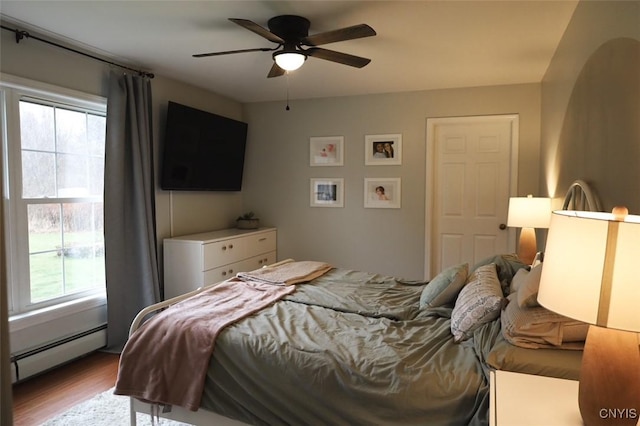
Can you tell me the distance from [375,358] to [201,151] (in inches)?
126

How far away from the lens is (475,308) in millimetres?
1881

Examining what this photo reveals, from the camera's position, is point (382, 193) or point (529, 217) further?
point (382, 193)

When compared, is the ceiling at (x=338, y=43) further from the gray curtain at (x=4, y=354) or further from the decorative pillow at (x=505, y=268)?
the gray curtain at (x=4, y=354)

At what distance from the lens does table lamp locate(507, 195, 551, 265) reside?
117 inches

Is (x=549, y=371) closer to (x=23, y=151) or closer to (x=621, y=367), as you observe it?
(x=621, y=367)

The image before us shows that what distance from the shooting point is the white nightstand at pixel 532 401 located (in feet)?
3.59

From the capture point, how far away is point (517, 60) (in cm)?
338

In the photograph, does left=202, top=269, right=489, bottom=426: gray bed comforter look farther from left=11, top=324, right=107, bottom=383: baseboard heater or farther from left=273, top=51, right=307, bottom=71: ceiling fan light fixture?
left=11, top=324, right=107, bottom=383: baseboard heater

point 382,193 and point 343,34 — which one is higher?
point 343,34

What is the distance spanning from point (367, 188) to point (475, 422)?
333cm

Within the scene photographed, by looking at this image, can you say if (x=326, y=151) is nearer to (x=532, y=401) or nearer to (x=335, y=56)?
(x=335, y=56)

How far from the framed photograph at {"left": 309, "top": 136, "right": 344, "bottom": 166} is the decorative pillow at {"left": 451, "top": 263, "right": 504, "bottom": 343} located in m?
2.88

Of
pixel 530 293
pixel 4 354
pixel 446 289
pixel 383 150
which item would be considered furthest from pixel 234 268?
pixel 4 354

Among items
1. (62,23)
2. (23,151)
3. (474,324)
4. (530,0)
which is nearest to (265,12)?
(62,23)
